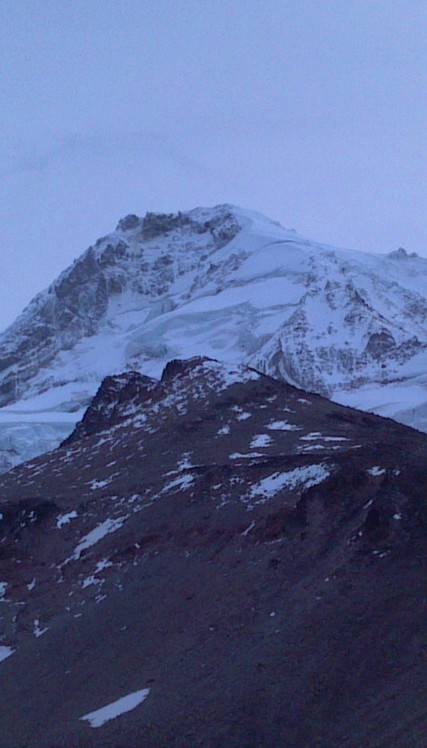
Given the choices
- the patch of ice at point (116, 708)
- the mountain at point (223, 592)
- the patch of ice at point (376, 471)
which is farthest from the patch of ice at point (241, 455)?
the patch of ice at point (116, 708)

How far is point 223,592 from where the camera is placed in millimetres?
20016

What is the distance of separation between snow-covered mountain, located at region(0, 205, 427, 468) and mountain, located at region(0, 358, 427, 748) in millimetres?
35632

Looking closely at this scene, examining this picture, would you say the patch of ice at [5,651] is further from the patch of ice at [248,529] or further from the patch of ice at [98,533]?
the patch of ice at [248,529]

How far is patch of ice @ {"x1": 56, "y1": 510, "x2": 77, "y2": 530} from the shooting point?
2731 centimetres

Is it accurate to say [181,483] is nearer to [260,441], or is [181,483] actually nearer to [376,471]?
[260,441]

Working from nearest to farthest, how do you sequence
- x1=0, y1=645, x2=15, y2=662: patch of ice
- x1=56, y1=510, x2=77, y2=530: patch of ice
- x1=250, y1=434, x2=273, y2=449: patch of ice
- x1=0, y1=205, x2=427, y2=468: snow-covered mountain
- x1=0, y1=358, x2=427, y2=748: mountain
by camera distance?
1. x1=0, y1=358, x2=427, y2=748: mountain
2. x1=0, y1=645, x2=15, y2=662: patch of ice
3. x1=56, y1=510, x2=77, y2=530: patch of ice
4. x1=250, y1=434, x2=273, y2=449: patch of ice
5. x1=0, y1=205, x2=427, y2=468: snow-covered mountain

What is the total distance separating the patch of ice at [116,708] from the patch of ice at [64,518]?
10.7 metres

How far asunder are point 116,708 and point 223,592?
4.01 m

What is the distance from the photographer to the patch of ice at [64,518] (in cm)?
2731

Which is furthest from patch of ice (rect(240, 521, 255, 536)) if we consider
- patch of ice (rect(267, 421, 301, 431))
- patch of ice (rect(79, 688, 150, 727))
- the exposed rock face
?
the exposed rock face

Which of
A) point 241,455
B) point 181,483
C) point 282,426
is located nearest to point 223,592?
point 181,483

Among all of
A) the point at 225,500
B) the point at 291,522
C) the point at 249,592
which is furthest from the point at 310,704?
the point at 225,500

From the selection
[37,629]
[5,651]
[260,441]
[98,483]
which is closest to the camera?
[5,651]

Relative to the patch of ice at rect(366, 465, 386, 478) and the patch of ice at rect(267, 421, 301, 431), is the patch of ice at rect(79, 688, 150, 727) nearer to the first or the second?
the patch of ice at rect(366, 465, 386, 478)
